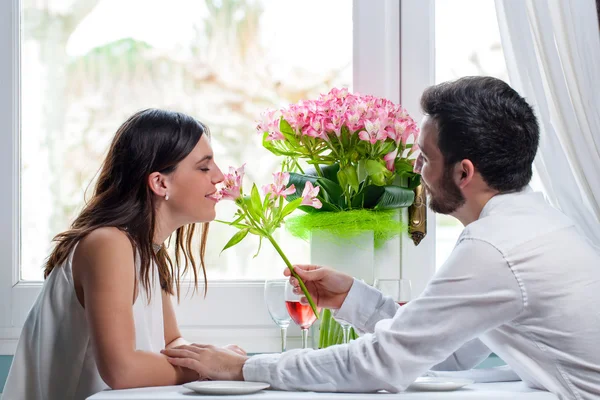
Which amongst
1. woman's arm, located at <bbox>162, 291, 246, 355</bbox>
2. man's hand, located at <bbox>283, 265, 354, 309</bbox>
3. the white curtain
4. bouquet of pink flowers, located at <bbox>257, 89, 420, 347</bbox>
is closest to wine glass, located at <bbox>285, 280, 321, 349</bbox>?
man's hand, located at <bbox>283, 265, 354, 309</bbox>

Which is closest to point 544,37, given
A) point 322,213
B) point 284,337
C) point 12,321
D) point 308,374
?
point 322,213

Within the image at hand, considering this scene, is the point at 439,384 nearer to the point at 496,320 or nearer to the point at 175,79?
the point at 496,320

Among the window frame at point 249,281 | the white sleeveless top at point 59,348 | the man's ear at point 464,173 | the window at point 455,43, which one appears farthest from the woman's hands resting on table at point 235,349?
the window at point 455,43

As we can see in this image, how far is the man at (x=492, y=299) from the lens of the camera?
145 centimetres

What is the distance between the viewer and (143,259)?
183cm

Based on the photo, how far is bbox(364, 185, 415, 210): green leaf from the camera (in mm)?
2152

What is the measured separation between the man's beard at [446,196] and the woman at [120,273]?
1.95ft

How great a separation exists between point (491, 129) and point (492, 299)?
37cm

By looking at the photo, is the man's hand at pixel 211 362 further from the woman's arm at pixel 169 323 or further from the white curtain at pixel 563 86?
the white curtain at pixel 563 86

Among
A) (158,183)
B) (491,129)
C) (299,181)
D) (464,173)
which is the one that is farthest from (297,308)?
(491,129)

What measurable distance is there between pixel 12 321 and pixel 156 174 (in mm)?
942

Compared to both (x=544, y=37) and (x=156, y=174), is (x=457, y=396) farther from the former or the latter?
(x=544, y=37)

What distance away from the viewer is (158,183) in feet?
6.23

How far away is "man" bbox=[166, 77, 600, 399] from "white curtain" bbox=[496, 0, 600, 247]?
0.65 metres
